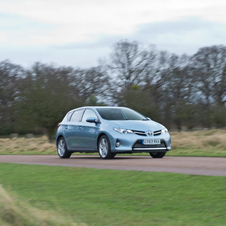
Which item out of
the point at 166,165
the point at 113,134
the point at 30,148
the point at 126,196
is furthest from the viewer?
the point at 30,148

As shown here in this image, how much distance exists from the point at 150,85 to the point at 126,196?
46.9 meters

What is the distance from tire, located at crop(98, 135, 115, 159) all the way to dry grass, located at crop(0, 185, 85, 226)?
7.67 meters

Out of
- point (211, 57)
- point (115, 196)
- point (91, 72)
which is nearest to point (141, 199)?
point (115, 196)

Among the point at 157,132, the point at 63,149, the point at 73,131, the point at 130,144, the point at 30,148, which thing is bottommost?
the point at 30,148

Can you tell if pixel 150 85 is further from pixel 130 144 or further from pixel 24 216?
pixel 24 216

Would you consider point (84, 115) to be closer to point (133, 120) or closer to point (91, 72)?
point (133, 120)

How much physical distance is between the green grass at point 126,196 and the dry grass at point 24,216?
1.40 feet

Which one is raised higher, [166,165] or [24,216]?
[24,216]

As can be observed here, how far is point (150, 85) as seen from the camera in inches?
2092

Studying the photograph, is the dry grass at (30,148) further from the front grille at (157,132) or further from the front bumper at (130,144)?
the front grille at (157,132)

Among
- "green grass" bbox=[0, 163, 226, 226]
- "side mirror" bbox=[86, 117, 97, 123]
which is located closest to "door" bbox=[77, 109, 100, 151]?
"side mirror" bbox=[86, 117, 97, 123]

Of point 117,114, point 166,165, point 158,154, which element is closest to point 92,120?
point 117,114

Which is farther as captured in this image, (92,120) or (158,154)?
(158,154)

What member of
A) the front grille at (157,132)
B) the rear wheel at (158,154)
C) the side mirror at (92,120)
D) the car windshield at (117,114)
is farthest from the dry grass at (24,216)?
the rear wheel at (158,154)
